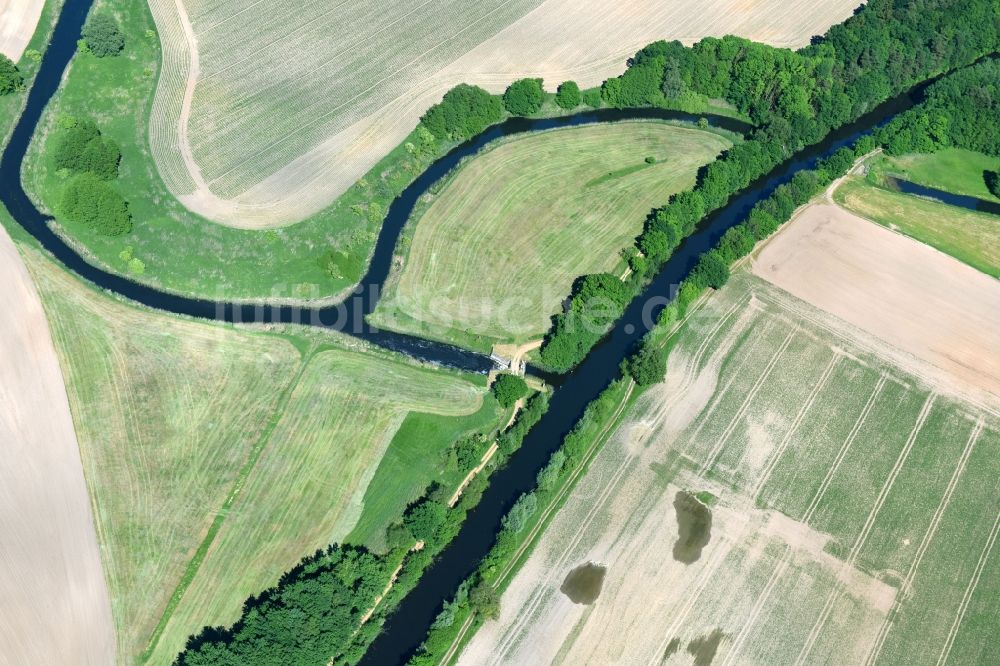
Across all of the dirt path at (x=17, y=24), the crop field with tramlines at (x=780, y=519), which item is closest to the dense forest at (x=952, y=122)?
the crop field with tramlines at (x=780, y=519)

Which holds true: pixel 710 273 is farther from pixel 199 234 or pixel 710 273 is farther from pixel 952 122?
pixel 199 234

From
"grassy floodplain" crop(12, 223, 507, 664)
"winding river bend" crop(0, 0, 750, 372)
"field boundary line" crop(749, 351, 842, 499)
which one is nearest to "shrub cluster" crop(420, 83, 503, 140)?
"winding river bend" crop(0, 0, 750, 372)

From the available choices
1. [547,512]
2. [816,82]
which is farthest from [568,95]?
[547,512]

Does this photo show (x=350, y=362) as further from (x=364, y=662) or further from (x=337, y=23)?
(x=337, y=23)

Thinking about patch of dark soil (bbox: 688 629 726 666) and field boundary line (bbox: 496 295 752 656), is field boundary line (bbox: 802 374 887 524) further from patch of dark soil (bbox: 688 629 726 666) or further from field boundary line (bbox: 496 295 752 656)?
field boundary line (bbox: 496 295 752 656)

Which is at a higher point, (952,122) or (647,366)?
(952,122)

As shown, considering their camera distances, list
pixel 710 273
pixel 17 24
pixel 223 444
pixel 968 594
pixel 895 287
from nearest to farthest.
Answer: pixel 968 594 < pixel 223 444 < pixel 710 273 < pixel 895 287 < pixel 17 24
